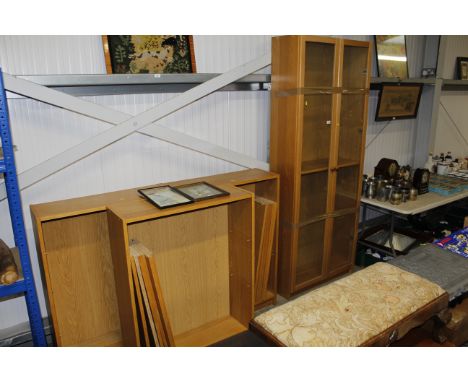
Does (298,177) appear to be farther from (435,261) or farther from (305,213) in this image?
(435,261)

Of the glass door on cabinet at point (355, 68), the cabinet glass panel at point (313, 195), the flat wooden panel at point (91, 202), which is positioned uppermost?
the glass door on cabinet at point (355, 68)

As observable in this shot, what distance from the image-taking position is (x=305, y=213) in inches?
118

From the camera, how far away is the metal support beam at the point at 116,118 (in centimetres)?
204

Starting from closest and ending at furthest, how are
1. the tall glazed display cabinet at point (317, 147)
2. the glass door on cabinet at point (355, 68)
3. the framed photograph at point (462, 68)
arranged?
the tall glazed display cabinet at point (317, 147) < the glass door on cabinet at point (355, 68) < the framed photograph at point (462, 68)

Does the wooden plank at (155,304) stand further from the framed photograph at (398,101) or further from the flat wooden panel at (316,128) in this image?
the framed photograph at (398,101)

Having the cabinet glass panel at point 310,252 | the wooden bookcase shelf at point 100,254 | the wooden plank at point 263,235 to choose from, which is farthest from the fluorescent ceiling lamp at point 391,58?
the wooden plank at point 263,235

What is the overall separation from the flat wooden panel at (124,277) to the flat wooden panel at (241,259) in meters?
0.81

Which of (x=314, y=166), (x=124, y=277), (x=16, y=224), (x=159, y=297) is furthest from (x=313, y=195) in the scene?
(x=16, y=224)

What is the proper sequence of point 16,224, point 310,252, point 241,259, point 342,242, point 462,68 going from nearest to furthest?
1. point 16,224
2. point 241,259
3. point 310,252
4. point 342,242
5. point 462,68

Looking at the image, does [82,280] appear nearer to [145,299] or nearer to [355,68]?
[145,299]

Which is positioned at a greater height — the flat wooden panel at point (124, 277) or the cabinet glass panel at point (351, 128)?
the cabinet glass panel at point (351, 128)

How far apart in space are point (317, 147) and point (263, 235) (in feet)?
2.86

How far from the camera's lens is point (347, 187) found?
3.26m

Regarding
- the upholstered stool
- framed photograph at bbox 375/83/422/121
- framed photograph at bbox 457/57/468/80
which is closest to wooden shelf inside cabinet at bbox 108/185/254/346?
the upholstered stool
